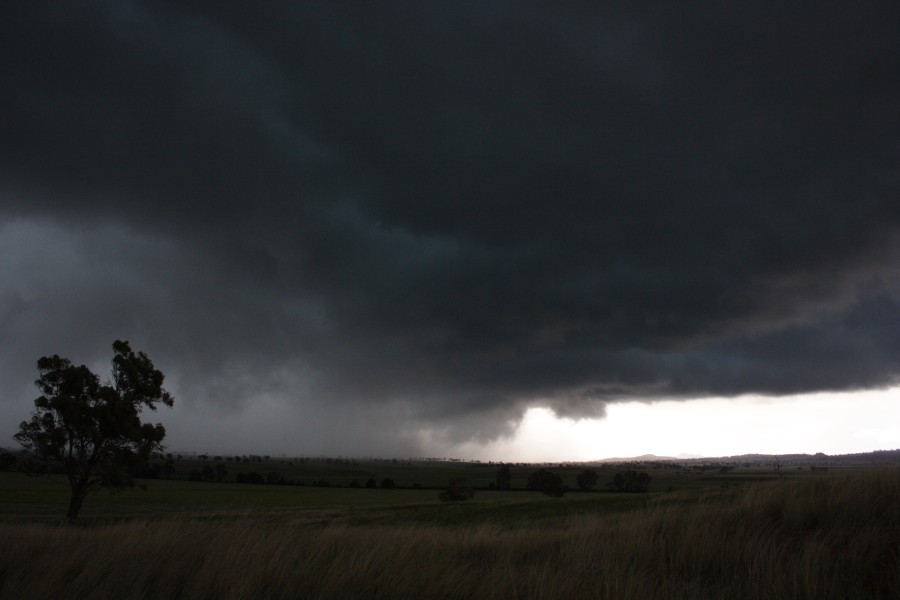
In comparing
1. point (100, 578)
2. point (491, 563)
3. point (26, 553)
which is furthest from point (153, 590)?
point (491, 563)

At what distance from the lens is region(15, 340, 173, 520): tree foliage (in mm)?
36438

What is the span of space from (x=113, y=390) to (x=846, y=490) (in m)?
43.0

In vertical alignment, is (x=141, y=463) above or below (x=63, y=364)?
below

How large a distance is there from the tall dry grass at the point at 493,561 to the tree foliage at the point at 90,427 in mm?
33619

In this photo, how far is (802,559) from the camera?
20.2ft

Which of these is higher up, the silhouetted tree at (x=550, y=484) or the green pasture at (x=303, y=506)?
the green pasture at (x=303, y=506)

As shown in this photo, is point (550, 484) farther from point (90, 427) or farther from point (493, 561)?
point (493, 561)

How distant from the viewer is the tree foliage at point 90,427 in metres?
36.4

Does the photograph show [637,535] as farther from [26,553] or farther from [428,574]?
[26,553]

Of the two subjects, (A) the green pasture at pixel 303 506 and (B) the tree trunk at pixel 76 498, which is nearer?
(A) the green pasture at pixel 303 506

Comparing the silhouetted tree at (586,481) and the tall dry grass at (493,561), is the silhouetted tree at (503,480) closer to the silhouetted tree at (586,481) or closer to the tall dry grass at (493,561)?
the silhouetted tree at (586,481)

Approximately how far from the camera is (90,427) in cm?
3662

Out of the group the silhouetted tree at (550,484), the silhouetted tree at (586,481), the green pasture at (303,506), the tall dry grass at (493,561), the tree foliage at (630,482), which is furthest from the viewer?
the silhouetted tree at (586,481)

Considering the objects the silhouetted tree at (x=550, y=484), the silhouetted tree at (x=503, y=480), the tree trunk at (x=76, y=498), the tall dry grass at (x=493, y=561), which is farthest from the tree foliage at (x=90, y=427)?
the silhouetted tree at (x=503, y=480)
